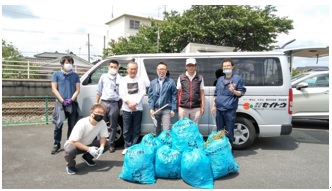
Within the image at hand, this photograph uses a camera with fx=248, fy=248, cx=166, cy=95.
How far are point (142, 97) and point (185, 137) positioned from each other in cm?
110

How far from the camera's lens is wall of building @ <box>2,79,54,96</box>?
33.3ft

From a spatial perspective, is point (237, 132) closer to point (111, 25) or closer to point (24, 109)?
point (24, 109)

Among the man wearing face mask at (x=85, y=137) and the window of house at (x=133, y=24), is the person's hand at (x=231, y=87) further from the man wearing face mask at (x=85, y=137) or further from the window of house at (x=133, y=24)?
the window of house at (x=133, y=24)

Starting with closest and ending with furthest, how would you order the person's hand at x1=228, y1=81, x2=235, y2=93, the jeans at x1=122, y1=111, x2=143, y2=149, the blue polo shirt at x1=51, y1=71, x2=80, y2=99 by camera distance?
the person's hand at x1=228, y1=81, x2=235, y2=93 → the jeans at x1=122, y1=111, x2=143, y2=149 → the blue polo shirt at x1=51, y1=71, x2=80, y2=99

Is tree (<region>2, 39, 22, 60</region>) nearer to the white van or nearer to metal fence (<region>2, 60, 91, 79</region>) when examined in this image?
metal fence (<region>2, 60, 91, 79</region>)

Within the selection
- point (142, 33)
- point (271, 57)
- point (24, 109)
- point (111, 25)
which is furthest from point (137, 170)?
point (111, 25)

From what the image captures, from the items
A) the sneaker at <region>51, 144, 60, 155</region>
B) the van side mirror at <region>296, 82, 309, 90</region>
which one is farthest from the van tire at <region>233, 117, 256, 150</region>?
the sneaker at <region>51, 144, 60, 155</region>

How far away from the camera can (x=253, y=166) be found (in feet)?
13.0

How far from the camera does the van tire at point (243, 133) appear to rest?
15.2 ft

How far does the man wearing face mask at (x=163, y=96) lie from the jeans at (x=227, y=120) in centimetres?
82

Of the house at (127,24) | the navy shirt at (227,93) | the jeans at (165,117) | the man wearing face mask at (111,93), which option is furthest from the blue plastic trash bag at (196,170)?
the house at (127,24)

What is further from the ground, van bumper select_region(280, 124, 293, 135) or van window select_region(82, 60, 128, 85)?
van window select_region(82, 60, 128, 85)

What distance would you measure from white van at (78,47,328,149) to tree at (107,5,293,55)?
38.8 feet

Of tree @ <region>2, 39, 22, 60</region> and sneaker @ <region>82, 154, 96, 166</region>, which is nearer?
sneaker @ <region>82, 154, 96, 166</region>
